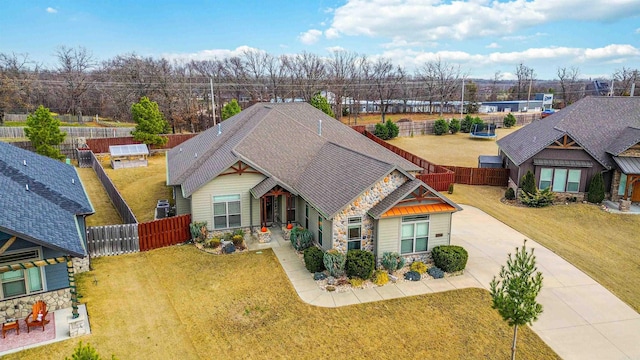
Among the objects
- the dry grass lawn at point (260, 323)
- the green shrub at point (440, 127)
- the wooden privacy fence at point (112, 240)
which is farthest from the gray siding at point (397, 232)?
the green shrub at point (440, 127)

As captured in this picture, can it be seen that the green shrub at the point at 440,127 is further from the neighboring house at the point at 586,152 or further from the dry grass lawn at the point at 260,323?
the dry grass lawn at the point at 260,323

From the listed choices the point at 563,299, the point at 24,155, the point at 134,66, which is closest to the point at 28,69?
the point at 134,66

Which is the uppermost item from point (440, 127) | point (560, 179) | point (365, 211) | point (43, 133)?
point (43, 133)

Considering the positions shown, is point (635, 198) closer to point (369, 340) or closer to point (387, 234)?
point (387, 234)

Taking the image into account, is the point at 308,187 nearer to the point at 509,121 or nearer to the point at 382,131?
the point at 382,131

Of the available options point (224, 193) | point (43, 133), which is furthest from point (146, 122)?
point (224, 193)

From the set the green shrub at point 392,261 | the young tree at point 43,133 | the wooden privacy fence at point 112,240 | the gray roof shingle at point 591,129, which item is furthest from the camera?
the young tree at point 43,133

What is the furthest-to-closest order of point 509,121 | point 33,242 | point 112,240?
point 509,121
point 112,240
point 33,242
